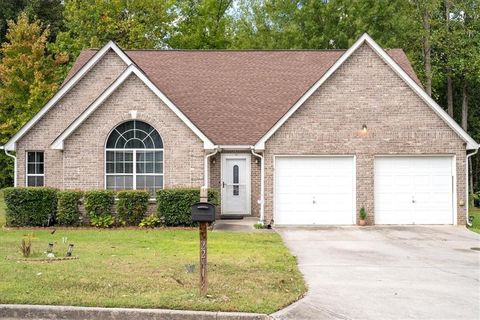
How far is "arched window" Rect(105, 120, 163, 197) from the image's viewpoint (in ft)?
63.0

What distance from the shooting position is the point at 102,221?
59.9 ft

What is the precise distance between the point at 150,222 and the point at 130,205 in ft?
2.81

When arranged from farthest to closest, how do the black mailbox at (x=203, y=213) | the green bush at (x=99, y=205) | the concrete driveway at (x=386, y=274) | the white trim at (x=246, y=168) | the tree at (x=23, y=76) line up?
the tree at (x=23, y=76)
the white trim at (x=246, y=168)
the green bush at (x=99, y=205)
the black mailbox at (x=203, y=213)
the concrete driveway at (x=386, y=274)

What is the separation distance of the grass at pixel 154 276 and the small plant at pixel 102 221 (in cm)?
321

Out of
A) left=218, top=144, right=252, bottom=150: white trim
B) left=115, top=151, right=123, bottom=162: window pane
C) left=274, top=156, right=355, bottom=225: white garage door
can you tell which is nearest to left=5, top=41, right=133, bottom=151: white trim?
left=115, top=151, right=123, bottom=162: window pane

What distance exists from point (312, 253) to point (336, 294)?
4206 millimetres

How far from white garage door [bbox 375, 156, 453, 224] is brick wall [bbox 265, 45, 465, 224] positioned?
1.11 feet

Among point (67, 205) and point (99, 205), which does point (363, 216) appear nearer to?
point (99, 205)

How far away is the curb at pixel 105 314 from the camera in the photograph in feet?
24.8

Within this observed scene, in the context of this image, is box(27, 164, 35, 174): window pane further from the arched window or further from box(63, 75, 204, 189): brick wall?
the arched window

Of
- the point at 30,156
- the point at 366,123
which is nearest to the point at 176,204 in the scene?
the point at 30,156

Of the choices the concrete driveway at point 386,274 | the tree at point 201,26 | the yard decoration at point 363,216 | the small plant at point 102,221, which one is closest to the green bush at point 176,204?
the small plant at point 102,221

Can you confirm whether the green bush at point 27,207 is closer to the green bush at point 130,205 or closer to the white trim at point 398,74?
the green bush at point 130,205

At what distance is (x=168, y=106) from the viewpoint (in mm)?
18859
